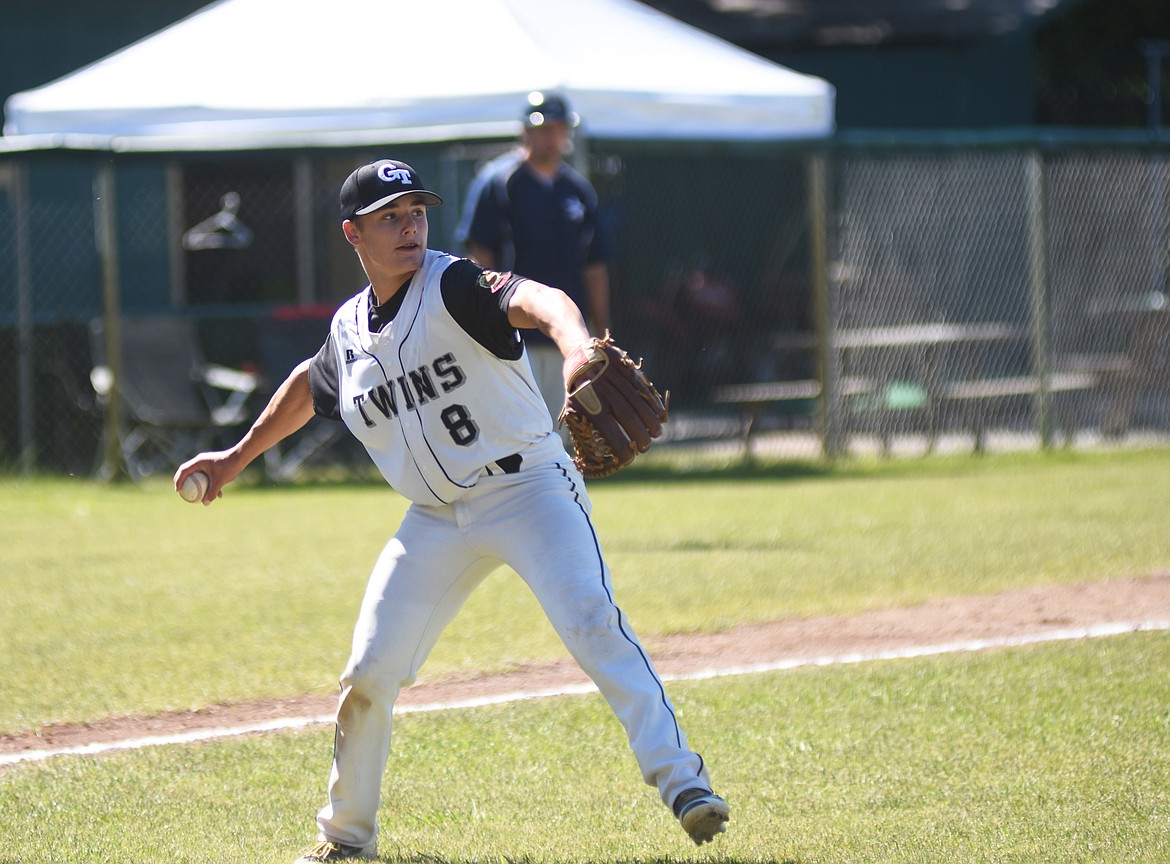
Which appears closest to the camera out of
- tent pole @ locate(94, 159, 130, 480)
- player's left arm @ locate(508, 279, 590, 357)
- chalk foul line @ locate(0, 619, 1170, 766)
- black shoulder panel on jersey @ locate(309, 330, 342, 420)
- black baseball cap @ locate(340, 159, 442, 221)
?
player's left arm @ locate(508, 279, 590, 357)

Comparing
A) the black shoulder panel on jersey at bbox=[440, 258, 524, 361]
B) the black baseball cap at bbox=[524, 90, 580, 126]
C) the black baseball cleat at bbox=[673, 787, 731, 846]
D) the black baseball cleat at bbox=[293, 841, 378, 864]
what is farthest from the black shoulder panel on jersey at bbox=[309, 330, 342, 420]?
the black baseball cap at bbox=[524, 90, 580, 126]

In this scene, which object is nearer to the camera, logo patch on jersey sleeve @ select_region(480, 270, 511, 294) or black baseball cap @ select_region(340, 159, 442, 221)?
logo patch on jersey sleeve @ select_region(480, 270, 511, 294)

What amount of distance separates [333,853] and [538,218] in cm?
512

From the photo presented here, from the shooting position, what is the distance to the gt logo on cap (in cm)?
396

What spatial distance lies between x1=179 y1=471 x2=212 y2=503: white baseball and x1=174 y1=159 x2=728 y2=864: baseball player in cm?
55

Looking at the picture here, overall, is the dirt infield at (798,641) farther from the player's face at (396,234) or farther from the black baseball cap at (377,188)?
the black baseball cap at (377,188)

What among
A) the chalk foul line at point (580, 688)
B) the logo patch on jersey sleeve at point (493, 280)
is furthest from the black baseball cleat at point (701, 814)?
the chalk foul line at point (580, 688)

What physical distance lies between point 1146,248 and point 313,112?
6.99m

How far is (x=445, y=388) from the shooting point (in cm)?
398

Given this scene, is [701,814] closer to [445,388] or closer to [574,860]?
[574,860]

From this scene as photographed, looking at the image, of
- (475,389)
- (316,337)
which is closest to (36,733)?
(475,389)

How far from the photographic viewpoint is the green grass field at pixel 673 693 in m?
4.16

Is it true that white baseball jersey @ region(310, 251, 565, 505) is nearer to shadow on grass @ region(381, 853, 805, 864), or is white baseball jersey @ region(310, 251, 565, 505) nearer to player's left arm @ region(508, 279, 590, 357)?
player's left arm @ region(508, 279, 590, 357)

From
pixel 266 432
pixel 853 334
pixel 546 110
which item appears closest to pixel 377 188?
pixel 266 432
